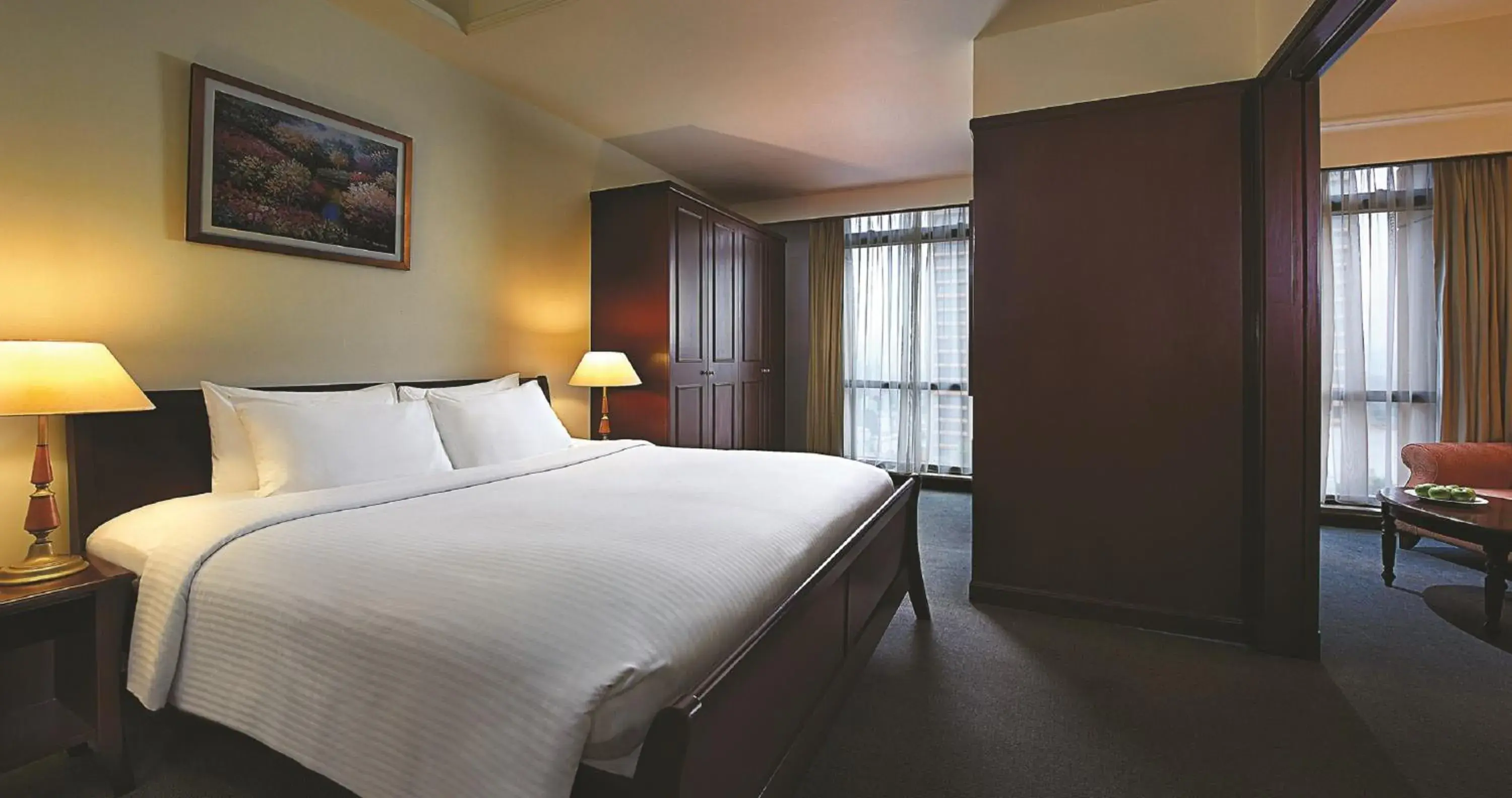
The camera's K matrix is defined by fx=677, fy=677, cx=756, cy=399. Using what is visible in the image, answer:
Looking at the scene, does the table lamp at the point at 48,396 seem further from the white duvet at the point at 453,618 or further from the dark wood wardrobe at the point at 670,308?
the dark wood wardrobe at the point at 670,308

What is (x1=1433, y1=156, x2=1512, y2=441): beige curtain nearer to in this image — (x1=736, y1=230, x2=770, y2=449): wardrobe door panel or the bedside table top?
(x1=736, y1=230, x2=770, y2=449): wardrobe door panel

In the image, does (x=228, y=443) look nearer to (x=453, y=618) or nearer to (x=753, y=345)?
(x=453, y=618)

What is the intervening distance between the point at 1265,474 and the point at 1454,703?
0.82 m

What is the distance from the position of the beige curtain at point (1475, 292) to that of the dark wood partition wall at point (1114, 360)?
2.59 metres

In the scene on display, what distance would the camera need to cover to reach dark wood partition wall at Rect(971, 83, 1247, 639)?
257 cm

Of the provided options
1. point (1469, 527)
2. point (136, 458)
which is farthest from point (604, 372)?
point (1469, 527)

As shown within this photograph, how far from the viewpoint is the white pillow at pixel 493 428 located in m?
2.74

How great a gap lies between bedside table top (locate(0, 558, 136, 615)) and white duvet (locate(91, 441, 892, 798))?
0.27 ft

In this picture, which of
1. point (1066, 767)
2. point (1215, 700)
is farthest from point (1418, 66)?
point (1066, 767)

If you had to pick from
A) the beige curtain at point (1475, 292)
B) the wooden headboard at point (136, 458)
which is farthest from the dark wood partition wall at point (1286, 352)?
the wooden headboard at point (136, 458)

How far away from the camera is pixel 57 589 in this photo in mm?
1598

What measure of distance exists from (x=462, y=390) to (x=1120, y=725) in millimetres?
2823

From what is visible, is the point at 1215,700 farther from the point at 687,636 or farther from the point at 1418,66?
the point at 1418,66

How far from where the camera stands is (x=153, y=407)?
2.06 m
